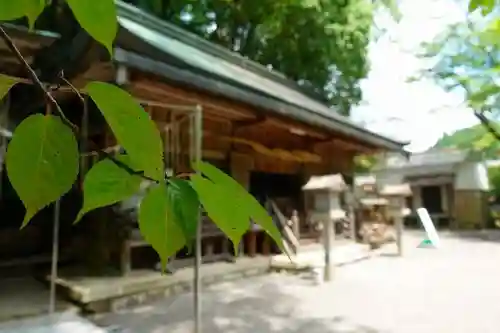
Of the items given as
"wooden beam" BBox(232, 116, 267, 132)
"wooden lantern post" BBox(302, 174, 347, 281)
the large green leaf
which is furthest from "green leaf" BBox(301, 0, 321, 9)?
the large green leaf

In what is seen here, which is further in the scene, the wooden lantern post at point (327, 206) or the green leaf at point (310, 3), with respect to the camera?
the green leaf at point (310, 3)

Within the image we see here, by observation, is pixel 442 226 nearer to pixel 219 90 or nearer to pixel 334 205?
pixel 334 205

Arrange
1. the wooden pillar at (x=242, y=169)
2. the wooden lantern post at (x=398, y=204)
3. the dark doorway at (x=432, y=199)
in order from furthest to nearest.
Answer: the dark doorway at (x=432, y=199) < the wooden lantern post at (x=398, y=204) < the wooden pillar at (x=242, y=169)

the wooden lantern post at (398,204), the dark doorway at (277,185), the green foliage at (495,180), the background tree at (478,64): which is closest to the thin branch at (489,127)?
the background tree at (478,64)

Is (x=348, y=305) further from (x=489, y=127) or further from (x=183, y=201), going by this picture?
(x=183, y=201)

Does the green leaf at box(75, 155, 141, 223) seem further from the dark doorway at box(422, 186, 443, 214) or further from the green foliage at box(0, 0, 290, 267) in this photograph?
the dark doorway at box(422, 186, 443, 214)

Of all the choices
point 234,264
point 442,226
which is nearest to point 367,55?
point 234,264

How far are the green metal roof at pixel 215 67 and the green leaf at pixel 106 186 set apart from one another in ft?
6.44

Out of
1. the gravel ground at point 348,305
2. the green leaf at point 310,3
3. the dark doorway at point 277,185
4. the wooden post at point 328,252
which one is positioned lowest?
the gravel ground at point 348,305

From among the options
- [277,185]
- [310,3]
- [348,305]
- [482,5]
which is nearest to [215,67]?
[277,185]

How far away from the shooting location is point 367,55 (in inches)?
471

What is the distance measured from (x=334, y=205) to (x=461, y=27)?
687cm

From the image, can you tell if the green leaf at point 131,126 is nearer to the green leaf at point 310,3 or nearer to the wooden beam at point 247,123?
the wooden beam at point 247,123

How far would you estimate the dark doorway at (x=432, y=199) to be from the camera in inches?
752
